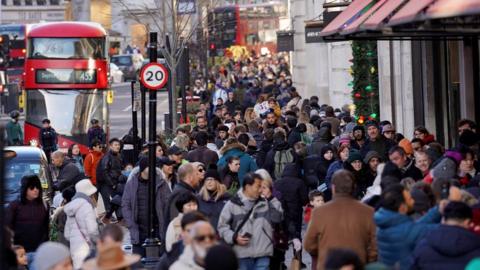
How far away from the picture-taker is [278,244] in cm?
1446

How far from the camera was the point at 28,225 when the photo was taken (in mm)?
15633

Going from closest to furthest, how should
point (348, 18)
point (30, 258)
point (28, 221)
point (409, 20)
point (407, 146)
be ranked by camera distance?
point (409, 20) < point (30, 258) < point (28, 221) < point (348, 18) < point (407, 146)

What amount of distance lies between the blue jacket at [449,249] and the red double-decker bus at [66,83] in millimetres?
30203

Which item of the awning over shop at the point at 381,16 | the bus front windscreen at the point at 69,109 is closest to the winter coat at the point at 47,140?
the bus front windscreen at the point at 69,109

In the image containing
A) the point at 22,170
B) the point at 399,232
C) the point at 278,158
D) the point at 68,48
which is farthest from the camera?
the point at 68,48

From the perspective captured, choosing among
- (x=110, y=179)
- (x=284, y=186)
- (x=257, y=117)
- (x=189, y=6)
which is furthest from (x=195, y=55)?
(x=284, y=186)

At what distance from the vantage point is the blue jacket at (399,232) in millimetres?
11258

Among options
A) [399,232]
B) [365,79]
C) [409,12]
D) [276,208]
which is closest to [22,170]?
[276,208]

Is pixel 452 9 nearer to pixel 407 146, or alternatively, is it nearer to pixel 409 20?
pixel 409 20

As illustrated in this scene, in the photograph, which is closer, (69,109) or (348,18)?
(348,18)

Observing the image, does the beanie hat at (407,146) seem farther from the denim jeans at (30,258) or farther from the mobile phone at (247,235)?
the denim jeans at (30,258)

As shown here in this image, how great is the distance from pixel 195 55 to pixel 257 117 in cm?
3950

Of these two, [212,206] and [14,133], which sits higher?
[14,133]

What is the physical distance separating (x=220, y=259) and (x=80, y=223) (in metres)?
7.09
